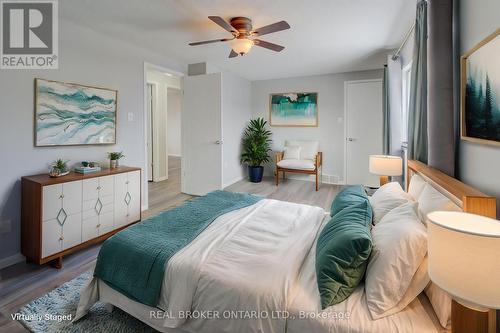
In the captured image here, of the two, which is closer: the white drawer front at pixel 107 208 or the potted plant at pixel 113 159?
the white drawer front at pixel 107 208

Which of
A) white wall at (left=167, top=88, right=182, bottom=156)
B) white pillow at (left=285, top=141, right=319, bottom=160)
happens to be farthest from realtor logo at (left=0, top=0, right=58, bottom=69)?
white wall at (left=167, top=88, right=182, bottom=156)

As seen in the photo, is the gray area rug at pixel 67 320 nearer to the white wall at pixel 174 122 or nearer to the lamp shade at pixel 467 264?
the lamp shade at pixel 467 264

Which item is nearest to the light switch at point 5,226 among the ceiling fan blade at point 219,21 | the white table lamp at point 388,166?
the ceiling fan blade at point 219,21

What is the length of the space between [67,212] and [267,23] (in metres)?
2.77

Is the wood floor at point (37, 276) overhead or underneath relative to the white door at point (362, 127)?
underneath

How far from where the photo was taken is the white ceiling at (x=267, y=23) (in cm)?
243

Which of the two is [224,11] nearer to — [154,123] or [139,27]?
[139,27]

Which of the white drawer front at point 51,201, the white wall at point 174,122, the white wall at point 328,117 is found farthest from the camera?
the white wall at point 174,122

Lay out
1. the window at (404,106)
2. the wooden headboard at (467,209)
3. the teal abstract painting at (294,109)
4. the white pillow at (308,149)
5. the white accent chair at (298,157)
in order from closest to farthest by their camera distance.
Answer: the wooden headboard at (467,209)
the window at (404,106)
the white accent chair at (298,157)
the white pillow at (308,149)
the teal abstract painting at (294,109)

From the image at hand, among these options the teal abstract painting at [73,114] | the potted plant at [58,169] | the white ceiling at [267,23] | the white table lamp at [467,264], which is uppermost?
the white ceiling at [267,23]

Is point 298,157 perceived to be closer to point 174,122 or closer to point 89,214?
point 89,214

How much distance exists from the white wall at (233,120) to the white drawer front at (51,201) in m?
2.92

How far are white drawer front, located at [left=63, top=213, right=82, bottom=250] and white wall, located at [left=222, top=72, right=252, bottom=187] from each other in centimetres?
276

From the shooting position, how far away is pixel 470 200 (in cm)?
109
